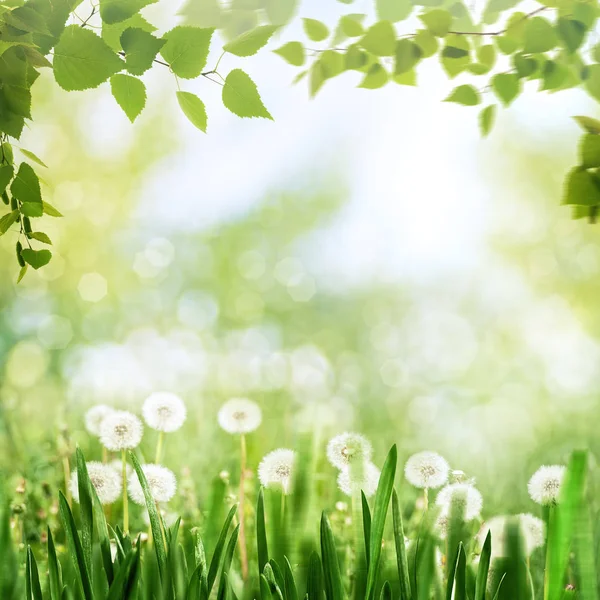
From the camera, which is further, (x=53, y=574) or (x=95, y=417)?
(x=95, y=417)

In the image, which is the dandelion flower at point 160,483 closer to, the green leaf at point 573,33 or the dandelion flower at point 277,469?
the dandelion flower at point 277,469

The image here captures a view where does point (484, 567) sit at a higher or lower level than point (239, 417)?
lower

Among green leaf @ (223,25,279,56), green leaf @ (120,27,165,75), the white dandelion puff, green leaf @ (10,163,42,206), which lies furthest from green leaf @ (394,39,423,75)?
the white dandelion puff

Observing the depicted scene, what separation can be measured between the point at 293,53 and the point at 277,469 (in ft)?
2.09

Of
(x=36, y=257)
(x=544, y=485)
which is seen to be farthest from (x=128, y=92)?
(x=544, y=485)

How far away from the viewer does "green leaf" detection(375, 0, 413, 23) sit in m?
0.95

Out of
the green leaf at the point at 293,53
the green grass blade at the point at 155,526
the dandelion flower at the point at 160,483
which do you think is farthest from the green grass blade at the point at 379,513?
the green leaf at the point at 293,53

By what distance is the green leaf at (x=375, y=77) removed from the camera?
1.06 metres

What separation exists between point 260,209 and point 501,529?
8.66 feet

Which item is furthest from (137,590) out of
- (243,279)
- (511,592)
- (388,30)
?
(243,279)

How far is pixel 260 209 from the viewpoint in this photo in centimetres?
322

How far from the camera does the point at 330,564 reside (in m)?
0.66

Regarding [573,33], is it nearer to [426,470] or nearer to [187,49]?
[187,49]

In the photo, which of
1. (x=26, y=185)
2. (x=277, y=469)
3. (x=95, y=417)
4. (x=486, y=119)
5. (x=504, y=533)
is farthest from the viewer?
(x=95, y=417)
